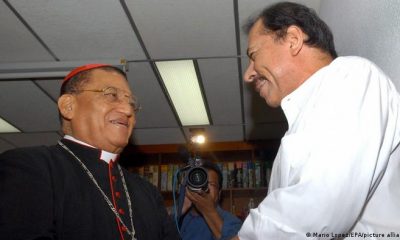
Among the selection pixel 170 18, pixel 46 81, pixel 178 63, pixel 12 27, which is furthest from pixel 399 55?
pixel 46 81

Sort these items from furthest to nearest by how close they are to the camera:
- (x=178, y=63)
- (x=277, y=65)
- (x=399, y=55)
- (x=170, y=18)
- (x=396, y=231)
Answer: (x=178, y=63), (x=170, y=18), (x=277, y=65), (x=399, y=55), (x=396, y=231)

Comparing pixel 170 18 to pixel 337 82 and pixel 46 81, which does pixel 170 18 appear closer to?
pixel 46 81

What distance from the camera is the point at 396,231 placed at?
855 millimetres

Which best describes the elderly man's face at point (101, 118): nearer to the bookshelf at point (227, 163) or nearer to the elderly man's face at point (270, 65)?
the elderly man's face at point (270, 65)

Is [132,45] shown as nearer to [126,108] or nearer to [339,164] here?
[126,108]

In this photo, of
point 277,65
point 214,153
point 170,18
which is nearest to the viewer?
point 277,65

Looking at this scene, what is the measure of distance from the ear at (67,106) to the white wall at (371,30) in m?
1.16

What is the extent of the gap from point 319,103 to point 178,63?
201cm

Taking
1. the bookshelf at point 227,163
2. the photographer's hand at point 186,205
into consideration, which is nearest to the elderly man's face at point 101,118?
the photographer's hand at point 186,205

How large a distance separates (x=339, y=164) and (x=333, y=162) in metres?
0.01

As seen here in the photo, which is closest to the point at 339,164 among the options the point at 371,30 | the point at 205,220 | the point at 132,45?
the point at 371,30

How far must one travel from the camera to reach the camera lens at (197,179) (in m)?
1.92

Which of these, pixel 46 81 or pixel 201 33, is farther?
pixel 46 81

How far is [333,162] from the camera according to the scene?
2.54 ft
